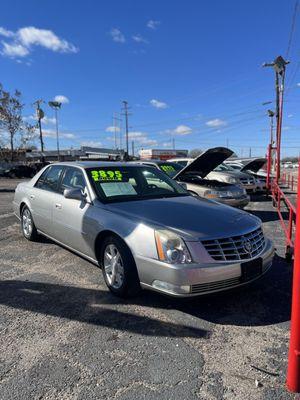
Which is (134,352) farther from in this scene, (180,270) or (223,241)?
(223,241)

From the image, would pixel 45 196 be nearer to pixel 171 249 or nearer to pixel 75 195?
pixel 75 195

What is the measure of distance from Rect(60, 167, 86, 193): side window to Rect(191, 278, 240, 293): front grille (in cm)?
218

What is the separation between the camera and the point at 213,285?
345 centimetres

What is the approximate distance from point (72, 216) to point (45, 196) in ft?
3.62

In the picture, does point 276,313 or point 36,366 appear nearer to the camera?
point 36,366

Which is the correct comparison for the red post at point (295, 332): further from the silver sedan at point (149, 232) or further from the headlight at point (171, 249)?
the headlight at point (171, 249)

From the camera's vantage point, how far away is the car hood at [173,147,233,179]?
9492mm

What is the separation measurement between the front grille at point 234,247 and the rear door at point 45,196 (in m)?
2.85

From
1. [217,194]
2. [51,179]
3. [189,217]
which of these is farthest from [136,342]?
[217,194]

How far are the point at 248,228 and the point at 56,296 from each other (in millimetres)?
2276

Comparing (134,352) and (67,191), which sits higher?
(67,191)

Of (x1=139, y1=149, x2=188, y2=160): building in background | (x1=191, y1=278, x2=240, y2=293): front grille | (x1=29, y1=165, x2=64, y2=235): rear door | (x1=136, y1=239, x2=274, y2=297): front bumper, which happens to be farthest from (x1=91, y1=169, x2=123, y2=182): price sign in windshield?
(x1=139, y1=149, x2=188, y2=160): building in background

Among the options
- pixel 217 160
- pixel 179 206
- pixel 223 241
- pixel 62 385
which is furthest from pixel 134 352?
pixel 217 160

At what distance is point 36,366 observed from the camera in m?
2.80
